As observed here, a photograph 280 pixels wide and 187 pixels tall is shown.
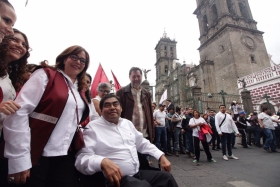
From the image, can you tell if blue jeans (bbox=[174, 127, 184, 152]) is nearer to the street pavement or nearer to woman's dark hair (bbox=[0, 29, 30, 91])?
the street pavement

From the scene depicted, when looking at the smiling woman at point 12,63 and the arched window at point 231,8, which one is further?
the arched window at point 231,8

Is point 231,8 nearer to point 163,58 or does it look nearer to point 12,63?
point 163,58

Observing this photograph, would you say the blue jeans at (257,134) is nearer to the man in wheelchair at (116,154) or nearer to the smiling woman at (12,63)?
the man in wheelchair at (116,154)

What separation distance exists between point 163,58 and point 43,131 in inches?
1772

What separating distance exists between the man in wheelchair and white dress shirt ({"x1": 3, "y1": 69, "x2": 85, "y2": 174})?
1.15 feet

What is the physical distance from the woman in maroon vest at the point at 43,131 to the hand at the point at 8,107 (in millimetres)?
38

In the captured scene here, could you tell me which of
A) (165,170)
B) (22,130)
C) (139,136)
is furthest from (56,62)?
(165,170)

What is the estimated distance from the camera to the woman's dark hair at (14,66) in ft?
4.91

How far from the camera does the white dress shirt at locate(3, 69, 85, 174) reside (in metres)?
1.14

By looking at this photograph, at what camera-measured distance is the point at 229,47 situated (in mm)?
22469

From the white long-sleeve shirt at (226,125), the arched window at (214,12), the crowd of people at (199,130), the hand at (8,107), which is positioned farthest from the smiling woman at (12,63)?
the arched window at (214,12)

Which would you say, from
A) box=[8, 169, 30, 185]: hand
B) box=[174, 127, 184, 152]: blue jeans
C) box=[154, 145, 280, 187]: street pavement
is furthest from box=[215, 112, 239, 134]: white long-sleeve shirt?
box=[8, 169, 30, 185]: hand

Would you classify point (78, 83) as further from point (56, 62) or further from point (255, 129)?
point (255, 129)

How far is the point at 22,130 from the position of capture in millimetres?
1161
